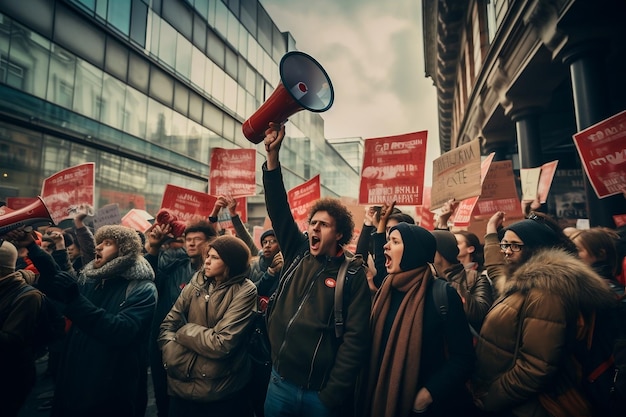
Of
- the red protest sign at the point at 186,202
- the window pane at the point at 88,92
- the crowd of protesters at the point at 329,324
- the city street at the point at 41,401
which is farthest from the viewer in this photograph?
the window pane at the point at 88,92

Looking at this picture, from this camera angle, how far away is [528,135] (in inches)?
360

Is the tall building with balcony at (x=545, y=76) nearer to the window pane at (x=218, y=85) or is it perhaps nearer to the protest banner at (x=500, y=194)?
the protest banner at (x=500, y=194)

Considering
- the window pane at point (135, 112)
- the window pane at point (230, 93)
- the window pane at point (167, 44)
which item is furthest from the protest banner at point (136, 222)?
the window pane at point (230, 93)

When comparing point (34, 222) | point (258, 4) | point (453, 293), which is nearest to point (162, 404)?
point (34, 222)

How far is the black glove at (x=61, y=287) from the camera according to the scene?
2.31m

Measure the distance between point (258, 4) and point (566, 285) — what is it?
29865 millimetres

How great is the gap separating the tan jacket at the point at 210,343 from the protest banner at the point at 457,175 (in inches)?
105

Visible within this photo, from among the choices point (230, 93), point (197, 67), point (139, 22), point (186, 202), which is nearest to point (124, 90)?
point (139, 22)

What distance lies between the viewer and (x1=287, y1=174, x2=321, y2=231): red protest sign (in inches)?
229

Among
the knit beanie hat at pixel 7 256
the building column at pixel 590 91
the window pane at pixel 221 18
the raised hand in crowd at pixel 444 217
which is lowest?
the knit beanie hat at pixel 7 256

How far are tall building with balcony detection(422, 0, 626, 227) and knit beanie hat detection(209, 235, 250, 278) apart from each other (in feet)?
18.2

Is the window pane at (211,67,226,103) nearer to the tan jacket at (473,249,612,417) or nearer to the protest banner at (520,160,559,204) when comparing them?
the protest banner at (520,160,559,204)

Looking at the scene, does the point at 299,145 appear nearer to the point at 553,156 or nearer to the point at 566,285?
the point at 553,156

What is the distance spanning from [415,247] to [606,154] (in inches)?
115
